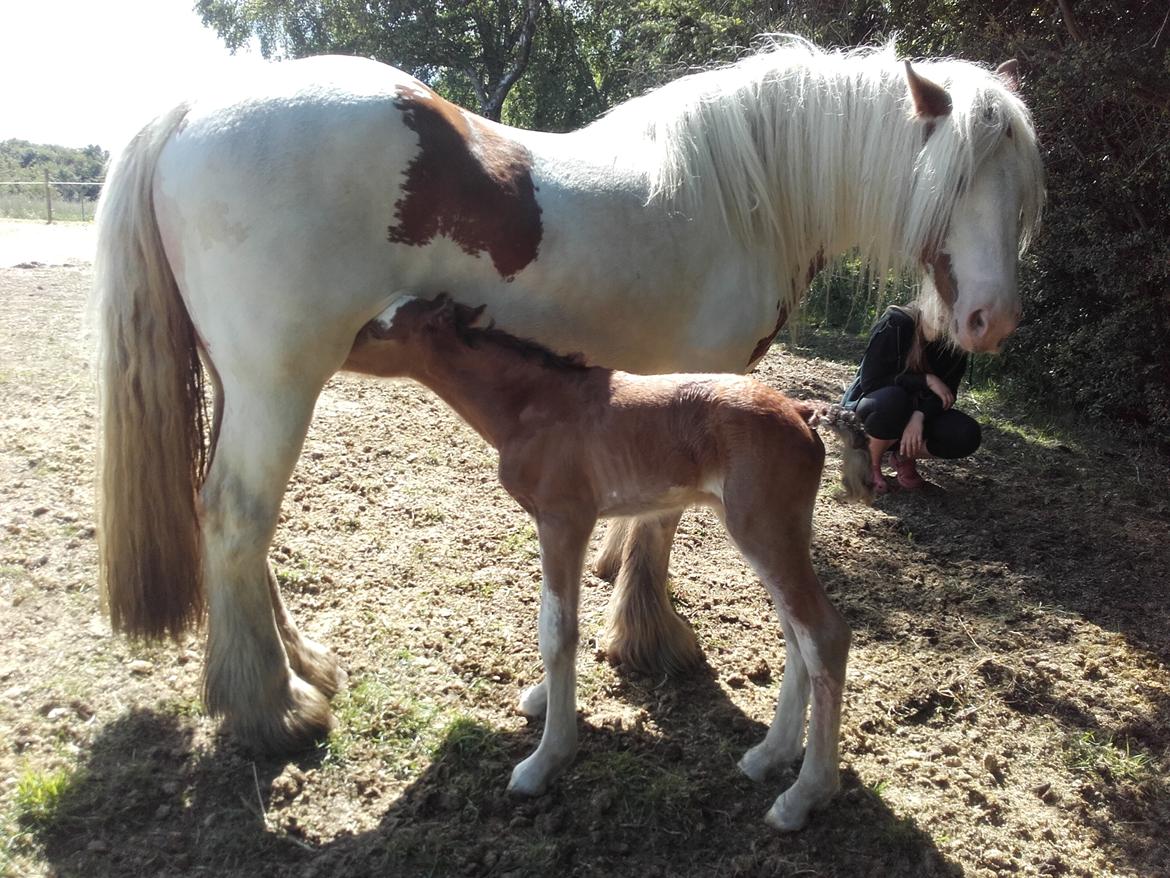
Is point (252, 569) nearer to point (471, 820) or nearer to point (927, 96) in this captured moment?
point (471, 820)

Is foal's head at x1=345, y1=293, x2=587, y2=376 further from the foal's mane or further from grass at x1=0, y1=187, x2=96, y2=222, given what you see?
grass at x1=0, y1=187, x2=96, y2=222

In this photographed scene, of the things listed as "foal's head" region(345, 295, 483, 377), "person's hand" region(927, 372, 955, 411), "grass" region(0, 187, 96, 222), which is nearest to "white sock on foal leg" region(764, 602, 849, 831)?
"foal's head" region(345, 295, 483, 377)

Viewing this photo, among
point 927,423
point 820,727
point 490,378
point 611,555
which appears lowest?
point 611,555

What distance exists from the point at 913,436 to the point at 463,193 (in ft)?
9.95

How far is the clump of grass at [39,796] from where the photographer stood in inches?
85.7

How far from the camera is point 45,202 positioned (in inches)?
886

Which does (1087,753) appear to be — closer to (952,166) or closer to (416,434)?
(952,166)

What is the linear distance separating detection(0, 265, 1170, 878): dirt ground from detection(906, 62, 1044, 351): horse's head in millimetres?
1422

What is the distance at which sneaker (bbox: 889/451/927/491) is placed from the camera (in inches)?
195

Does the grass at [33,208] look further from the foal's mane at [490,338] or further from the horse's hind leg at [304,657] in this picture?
the foal's mane at [490,338]

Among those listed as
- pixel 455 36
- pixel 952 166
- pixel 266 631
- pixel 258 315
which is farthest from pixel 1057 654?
pixel 455 36

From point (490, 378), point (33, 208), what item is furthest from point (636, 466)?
point (33, 208)

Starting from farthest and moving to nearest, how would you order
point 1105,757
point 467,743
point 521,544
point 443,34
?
point 443,34, point 521,544, point 1105,757, point 467,743

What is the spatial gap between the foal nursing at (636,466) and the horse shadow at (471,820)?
0.11 meters
